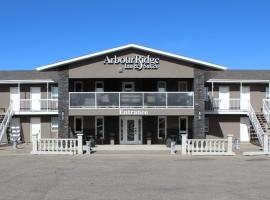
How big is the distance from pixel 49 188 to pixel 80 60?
19.4 metres

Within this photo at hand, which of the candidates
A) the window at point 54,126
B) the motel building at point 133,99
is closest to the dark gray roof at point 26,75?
the motel building at point 133,99

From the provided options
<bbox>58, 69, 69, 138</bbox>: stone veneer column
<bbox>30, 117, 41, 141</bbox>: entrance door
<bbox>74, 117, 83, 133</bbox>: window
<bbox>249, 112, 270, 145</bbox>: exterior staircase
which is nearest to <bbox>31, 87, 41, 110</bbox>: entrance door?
<bbox>30, 117, 41, 141</bbox>: entrance door

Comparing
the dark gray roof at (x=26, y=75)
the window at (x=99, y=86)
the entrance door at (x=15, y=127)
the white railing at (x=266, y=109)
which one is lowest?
the entrance door at (x=15, y=127)

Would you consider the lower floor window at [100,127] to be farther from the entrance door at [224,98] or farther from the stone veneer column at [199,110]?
the entrance door at [224,98]

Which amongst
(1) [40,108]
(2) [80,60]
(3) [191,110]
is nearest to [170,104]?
(3) [191,110]

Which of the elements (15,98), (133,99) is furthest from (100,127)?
(15,98)

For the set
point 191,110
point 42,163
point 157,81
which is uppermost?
point 157,81

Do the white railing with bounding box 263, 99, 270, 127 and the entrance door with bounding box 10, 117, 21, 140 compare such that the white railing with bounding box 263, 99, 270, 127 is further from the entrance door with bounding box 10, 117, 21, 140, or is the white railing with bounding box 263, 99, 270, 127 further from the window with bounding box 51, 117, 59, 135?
the entrance door with bounding box 10, 117, 21, 140

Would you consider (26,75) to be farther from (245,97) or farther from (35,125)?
(245,97)

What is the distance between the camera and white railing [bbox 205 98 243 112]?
3666cm

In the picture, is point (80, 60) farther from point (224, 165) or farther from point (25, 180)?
point (25, 180)

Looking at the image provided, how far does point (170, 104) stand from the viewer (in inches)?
1261

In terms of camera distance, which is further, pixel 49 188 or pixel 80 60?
pixel 80 60

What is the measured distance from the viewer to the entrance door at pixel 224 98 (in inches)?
1464
